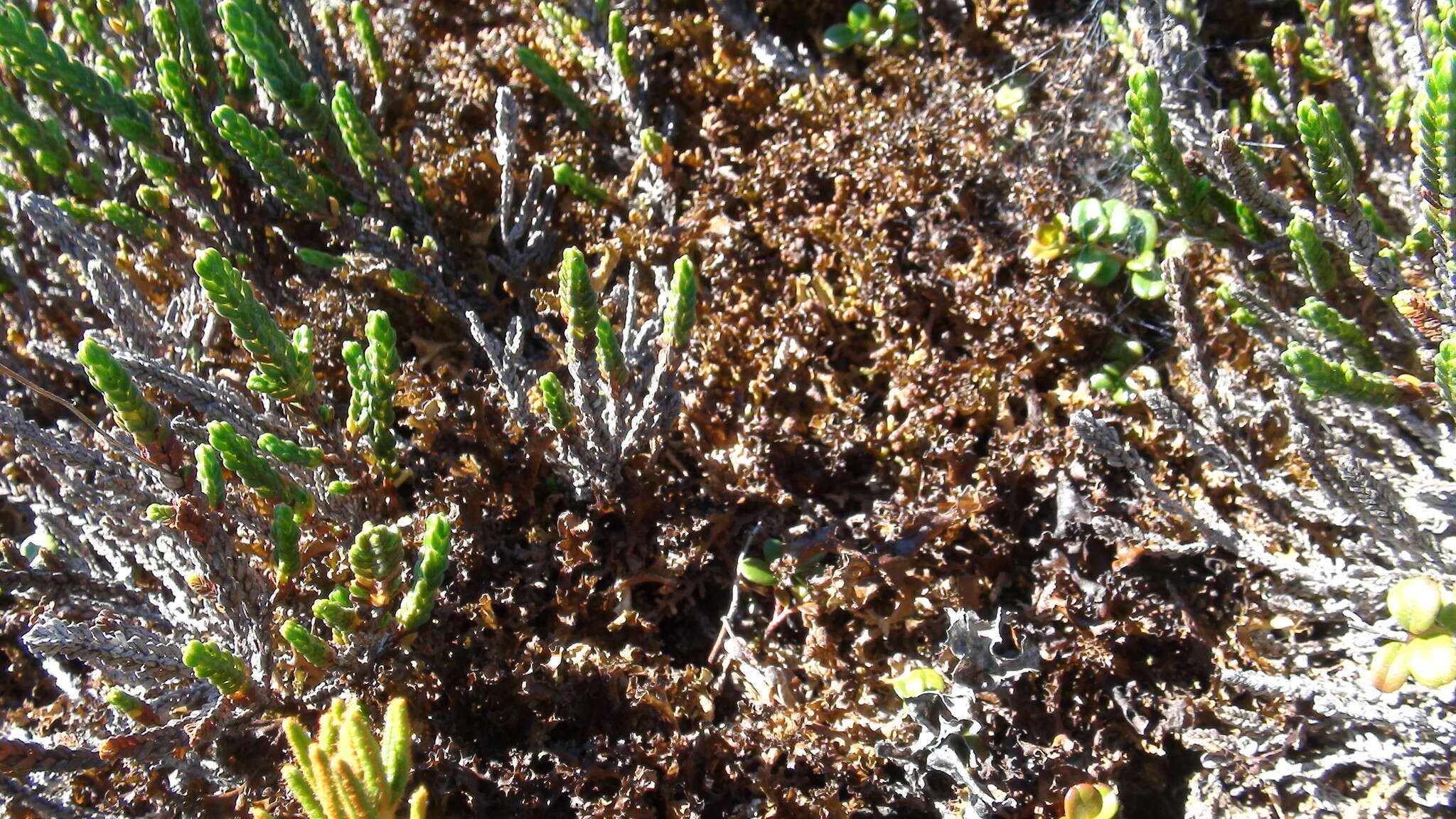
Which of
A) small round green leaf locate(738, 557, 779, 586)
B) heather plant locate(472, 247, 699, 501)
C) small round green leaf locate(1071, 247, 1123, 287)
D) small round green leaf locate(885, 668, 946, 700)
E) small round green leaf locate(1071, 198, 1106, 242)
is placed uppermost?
small round green leaf locate(1071, 198, 1106, 242)

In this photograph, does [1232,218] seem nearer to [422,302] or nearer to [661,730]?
[661,730]

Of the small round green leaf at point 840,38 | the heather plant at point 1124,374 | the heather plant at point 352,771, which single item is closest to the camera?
the heather plant at point 352,771

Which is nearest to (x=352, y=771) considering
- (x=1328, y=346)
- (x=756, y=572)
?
(x=756, y=572)

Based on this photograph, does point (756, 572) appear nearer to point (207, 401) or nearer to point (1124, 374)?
point (1124, 374)

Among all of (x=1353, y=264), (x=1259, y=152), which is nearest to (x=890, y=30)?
(x=1259, y=152)

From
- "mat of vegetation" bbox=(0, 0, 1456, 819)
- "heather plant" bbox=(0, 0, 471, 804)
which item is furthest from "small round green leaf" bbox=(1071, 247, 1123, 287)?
"heather plant" bbox=(0, 0, 471, 804)

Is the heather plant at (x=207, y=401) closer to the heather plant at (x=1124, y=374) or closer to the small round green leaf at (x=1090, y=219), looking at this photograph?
the small round green leaf at (x=1090, y=219)

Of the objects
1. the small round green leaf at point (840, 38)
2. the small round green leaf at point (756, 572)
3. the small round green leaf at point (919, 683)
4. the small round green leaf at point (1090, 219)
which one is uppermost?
the small round green leaf at point (840, 38)

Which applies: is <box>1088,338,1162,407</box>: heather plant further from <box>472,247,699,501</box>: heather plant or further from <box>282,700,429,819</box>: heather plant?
<box>282,700,429,819</box>: heather plant

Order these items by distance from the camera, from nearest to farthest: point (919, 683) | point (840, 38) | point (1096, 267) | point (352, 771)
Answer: point (352, 771)
point (919, 683)
point (1096, 267)
point (840, 38)

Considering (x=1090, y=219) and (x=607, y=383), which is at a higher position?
(x=1090, y=219)

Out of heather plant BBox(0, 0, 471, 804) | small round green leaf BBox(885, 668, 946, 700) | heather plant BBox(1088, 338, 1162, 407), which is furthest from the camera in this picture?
heather plant BBox(1088, 338, 1162, 407)

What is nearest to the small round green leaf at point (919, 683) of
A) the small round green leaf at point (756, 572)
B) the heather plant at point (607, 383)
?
the small round green leaf at point (756, 572)
